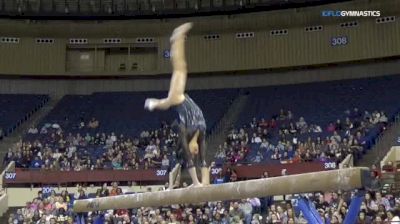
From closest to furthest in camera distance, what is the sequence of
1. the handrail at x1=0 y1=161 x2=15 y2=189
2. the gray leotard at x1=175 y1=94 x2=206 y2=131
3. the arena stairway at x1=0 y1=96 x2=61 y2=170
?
the gray leotard at x1=175 y1=94 x2=206 y2=131, the handrail at x1=0 y1=161 x2=15 y2=189, the arena stairway at x1=0 y1=96 x2=61 y2=170

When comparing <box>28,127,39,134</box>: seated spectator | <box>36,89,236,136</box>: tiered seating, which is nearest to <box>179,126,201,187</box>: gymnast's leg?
<box>36,89,236,136</box>: tiered seating

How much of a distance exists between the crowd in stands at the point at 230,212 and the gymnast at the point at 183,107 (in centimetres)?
390

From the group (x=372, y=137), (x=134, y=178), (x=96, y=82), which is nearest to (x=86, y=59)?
(x=96, y=82)

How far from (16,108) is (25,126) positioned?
138cm

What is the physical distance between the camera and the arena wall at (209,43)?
23484mm

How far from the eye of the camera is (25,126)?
24141 mm

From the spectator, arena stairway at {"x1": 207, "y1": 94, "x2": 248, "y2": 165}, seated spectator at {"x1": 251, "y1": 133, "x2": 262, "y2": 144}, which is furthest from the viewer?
the spectator

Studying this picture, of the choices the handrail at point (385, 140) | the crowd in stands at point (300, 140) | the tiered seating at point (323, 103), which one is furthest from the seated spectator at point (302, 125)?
the handrail at point (385, 140)

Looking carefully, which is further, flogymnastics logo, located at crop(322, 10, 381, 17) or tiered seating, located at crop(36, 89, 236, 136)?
flogymnastics logo, located at crop(322, 10, 381, 17)

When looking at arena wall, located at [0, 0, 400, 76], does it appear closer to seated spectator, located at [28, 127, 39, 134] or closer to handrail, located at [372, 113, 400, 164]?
seated spectator, located at [28, 127, 39, 134]

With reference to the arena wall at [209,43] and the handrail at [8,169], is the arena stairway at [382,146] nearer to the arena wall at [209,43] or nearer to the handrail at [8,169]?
the arena wall at [209,43]

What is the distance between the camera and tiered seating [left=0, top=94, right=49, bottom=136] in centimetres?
2391

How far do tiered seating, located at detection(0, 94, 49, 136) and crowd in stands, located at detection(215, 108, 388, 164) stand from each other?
29.0ft

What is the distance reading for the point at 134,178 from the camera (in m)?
18.9
